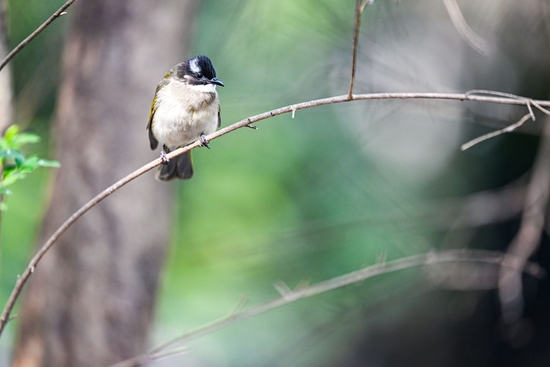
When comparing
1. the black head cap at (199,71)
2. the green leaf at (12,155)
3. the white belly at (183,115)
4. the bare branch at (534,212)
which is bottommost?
the bare branch at (534,212)

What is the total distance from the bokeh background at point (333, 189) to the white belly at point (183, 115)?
742 mm

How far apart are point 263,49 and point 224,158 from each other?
3.25 metres

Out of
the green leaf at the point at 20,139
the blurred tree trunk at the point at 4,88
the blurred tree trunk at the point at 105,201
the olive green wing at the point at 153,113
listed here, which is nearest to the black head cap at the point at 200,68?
the olive green wing at the point at 153,113

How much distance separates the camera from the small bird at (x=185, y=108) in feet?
9.90

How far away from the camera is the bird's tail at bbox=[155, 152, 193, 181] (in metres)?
3.11

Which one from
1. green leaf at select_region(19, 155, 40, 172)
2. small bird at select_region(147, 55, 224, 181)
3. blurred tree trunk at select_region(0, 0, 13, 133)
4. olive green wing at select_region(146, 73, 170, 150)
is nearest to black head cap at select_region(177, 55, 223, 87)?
small bird at select_region(147, 55, 224, 181)

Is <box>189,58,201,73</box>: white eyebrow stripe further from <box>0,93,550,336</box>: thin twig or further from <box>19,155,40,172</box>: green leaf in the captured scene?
<box>0,93,550,336</box>: thin twig

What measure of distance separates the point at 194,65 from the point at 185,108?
0.76ft

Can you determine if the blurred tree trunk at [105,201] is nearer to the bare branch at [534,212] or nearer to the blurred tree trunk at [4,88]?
the blurred tree trunk at [4,88]

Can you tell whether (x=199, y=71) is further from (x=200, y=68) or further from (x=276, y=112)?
(x=276, y=112)

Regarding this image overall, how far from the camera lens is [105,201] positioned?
4301 millimetres

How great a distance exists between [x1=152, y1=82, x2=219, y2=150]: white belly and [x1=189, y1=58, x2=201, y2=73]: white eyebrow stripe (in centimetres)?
11

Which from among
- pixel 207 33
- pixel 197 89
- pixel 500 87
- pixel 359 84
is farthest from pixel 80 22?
pixel 500 87

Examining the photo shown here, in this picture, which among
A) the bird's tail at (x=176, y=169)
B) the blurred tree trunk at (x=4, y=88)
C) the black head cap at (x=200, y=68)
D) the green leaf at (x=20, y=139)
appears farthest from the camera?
the bird's tail at (x=176, y=169)
